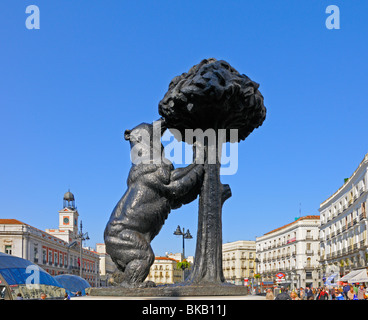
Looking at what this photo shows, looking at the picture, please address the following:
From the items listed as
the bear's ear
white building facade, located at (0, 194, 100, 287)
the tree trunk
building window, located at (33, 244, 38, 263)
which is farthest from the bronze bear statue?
building window, located at (33, 244, 38, 263)

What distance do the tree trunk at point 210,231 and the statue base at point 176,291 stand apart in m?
0.24

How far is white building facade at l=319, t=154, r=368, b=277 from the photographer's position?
39156mm

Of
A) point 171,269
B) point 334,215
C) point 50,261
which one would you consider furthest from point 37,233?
point 171,269

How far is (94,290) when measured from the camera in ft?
15.8

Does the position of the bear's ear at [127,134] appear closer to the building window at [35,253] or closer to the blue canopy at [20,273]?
the blue canopy at [20,273]

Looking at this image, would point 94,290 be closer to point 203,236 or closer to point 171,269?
point 203,236

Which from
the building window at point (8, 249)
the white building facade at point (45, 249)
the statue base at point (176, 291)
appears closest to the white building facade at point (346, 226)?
the white building facade at point (45, 249)

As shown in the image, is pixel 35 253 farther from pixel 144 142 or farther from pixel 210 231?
pixel 144 142

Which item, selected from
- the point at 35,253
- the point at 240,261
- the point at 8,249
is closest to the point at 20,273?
the point at 8,249

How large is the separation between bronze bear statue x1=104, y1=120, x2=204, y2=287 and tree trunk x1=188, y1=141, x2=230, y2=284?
0.27 metres

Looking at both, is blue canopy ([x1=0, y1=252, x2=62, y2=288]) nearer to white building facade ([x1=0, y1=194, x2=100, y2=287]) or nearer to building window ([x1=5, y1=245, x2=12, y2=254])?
white building facade ([x1=0, y1=194, x2=100, y2=287])

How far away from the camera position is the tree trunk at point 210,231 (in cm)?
527

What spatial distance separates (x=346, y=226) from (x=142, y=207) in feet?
146
